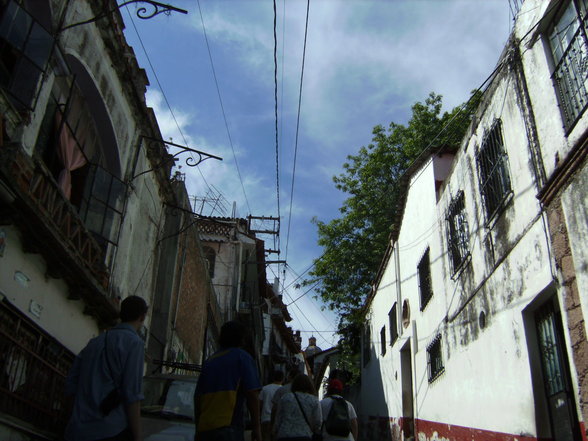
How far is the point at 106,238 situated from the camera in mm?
8930

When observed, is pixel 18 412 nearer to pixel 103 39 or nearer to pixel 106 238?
pixel 106 238

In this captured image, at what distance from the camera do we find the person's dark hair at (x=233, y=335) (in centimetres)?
384

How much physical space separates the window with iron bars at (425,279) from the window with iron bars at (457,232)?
1670mm

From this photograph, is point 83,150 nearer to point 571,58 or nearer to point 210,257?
point 571,58

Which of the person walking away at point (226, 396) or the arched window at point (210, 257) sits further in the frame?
the arched window at point (210, 257)

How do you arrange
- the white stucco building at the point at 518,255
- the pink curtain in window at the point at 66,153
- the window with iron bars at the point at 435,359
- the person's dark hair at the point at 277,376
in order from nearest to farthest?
1. the white stucco building at the point at 518,255
2. the person's dark hair at the point at 277,376
3. the pink curtain in window at the point at 66,153
4. the window with iron bars at the point at 435,359

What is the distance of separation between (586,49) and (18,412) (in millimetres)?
6896

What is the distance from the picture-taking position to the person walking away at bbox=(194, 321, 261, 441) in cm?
344

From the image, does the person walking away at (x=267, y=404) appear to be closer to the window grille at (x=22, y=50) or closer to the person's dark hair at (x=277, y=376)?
the person's dark hair at (x=277, y=376)

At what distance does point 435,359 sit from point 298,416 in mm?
6145

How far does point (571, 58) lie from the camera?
557cm

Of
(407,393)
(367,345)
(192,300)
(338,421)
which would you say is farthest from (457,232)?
(367,345)

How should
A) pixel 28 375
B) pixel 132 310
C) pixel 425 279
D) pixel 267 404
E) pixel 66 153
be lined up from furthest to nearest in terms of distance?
pixel 425 279
pixel 66 153
pixel 267 404
pixel 28 375
pixel 132 310

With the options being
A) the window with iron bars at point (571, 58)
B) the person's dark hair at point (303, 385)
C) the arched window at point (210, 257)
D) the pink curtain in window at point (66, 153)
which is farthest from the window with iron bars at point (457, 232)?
the arched window at point (210, 257)
